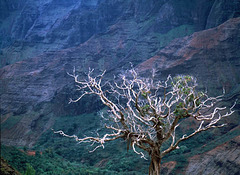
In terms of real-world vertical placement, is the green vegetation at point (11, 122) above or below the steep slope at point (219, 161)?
below

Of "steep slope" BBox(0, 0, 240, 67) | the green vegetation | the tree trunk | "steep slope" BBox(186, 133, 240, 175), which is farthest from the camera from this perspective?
"steep slope" BBox(0, 0, 240, 67)

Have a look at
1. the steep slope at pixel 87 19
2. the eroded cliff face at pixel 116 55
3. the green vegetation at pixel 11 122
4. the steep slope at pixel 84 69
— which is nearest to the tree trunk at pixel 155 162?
the eroded cliff face at pixel 116 55

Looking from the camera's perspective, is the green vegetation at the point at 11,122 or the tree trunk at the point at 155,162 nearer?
the tree trunk at the point at 155,162

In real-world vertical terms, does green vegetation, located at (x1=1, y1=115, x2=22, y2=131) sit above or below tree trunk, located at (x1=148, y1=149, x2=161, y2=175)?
below

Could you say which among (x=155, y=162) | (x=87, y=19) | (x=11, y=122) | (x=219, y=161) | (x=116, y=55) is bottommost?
(x=11, y=122)

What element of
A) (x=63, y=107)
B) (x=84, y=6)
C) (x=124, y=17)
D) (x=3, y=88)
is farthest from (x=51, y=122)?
(x=84, y=6)

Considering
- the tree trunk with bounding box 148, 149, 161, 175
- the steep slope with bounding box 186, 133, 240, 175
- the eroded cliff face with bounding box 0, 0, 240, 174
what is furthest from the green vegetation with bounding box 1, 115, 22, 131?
the tree trunk with bounding box 148, 149, 161, 175

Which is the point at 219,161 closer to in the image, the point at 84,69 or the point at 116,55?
the point at 84,69

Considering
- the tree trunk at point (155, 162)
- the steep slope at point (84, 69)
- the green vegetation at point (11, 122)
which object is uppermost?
the tree trunk at point (155, 162)

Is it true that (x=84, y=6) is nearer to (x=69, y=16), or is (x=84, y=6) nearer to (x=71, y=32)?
(x=69, y=16)

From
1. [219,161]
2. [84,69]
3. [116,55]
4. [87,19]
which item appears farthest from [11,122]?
[87,19]

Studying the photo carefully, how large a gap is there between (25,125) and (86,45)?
2020 cm

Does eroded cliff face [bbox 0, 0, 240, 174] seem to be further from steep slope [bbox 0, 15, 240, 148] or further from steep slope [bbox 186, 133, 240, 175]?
steep slope [bbox 186, 133, 240, 175]

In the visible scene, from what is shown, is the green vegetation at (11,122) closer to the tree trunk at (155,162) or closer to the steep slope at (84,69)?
the steep slope at (84,69)
